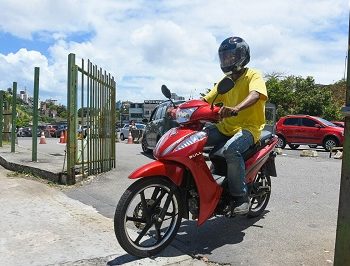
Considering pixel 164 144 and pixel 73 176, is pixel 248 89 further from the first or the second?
pixel 73 176

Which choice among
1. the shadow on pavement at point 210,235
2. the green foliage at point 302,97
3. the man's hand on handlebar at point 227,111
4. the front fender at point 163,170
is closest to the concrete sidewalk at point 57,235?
the shadow on pavement at point 210,235

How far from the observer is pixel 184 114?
4363mm

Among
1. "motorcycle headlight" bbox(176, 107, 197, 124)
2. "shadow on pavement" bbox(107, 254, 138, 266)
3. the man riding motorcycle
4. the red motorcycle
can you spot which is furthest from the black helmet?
"shadow on pavement" bbox(107, 254, 138, 266)

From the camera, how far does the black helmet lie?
4.48 metres

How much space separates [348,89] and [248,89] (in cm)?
160

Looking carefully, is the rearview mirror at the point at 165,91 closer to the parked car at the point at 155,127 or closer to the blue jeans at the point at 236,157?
the blue jeans at the point at 236,157

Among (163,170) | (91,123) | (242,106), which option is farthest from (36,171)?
(242,106)

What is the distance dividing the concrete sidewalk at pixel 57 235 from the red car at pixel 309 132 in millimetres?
15863

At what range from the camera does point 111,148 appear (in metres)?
9.45

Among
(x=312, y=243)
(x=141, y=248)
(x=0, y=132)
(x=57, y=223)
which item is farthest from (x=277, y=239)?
(x=0, y=132)

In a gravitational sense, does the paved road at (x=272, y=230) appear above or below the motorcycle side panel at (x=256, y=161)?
below

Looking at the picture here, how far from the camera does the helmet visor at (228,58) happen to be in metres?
4.51

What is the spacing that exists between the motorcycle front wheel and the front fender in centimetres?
6

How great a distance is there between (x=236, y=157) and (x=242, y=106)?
21.3 inches
